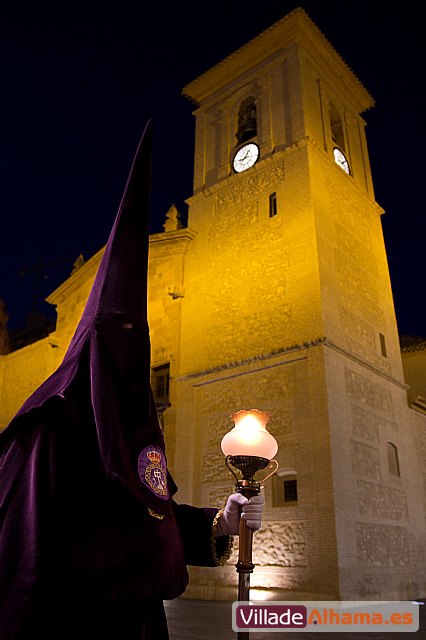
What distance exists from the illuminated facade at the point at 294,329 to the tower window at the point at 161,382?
0.04 meters

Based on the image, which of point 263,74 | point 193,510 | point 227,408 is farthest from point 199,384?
point 193,510

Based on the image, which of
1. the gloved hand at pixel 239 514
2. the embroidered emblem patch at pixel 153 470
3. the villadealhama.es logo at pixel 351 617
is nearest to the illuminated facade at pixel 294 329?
the villadealhama.es logo at pixel 351 617

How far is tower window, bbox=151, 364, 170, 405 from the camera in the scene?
1393 centimetres

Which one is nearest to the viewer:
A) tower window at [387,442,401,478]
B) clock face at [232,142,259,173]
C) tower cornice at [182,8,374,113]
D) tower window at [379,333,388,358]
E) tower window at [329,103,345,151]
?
tower window at [387,442,401,478]

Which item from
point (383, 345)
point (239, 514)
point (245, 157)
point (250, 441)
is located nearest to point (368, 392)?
point (383, 345)

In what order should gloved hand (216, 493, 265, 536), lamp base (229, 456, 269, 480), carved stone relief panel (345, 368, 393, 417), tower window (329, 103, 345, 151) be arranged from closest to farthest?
1. gloved hand (216, 493, 265, 536)
2. lamp base (229, 456, 269, 480)
3. carved stone relief panel (345, 368, 393, 417)
4. tower window (329, 103, 345, 151)

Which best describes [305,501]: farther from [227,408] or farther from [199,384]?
[199,384]

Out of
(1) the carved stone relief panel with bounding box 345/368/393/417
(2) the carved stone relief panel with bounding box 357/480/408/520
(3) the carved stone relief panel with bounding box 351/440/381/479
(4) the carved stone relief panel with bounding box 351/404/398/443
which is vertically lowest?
(2) the carved stone relief panel with bounding box 357/480/408/520

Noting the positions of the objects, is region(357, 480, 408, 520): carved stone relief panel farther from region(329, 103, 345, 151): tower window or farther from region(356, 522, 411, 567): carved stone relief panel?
region(329, 103, 345, 151): tower window

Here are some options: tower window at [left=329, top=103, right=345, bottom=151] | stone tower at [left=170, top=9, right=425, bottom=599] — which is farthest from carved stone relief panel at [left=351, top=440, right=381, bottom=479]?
tower window at [left=329, top=103, right=345, bottom=151]

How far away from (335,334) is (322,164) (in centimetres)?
478

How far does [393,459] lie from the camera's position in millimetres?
12070

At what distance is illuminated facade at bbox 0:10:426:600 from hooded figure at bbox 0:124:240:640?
27.8 ft

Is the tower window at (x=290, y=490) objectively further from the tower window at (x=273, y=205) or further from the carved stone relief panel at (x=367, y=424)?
the tower window at (x=273, y=205)
